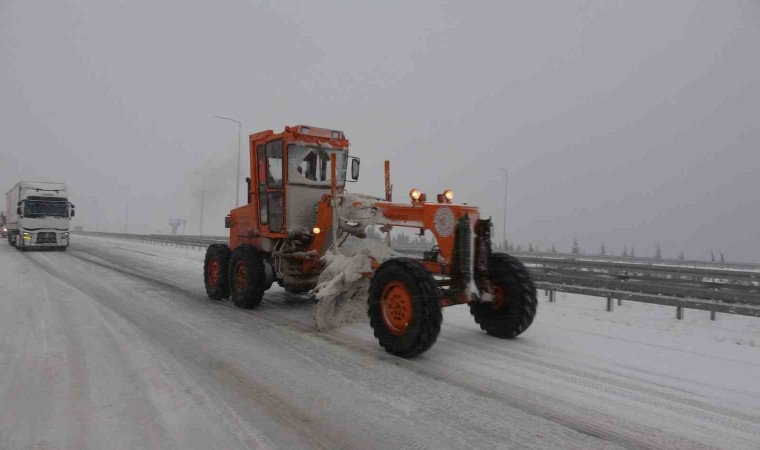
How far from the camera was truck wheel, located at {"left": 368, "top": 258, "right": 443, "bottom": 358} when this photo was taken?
485 cm

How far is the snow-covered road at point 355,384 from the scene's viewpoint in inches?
127

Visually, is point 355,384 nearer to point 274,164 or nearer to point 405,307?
point 405,307

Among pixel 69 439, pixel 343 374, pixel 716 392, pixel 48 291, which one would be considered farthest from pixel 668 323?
pixel 48 291

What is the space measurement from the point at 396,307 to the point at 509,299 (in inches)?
63.1

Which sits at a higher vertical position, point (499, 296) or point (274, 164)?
point (274, 164)

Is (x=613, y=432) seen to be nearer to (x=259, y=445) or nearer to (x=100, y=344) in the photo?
(x=259, y=445)

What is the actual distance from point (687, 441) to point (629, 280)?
568 cm

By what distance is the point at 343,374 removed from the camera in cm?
448

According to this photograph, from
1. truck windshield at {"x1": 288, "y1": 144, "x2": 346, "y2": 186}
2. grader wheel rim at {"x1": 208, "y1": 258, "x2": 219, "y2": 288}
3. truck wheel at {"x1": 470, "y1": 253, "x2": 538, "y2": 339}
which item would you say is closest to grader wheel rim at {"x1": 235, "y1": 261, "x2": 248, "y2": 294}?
grader wheel rim at {"x1": 208, "y1": 258, "x2": 219, "y2": 288}

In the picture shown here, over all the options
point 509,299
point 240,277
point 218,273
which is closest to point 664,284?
point 509,299

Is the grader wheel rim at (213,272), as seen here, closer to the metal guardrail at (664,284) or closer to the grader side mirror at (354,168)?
the grader side mirror at (354,168)

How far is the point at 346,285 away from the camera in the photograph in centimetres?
619

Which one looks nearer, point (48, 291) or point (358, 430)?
point (358, 430)

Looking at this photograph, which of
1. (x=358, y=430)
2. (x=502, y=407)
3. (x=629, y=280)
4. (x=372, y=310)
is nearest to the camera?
(x=358, y=430)
